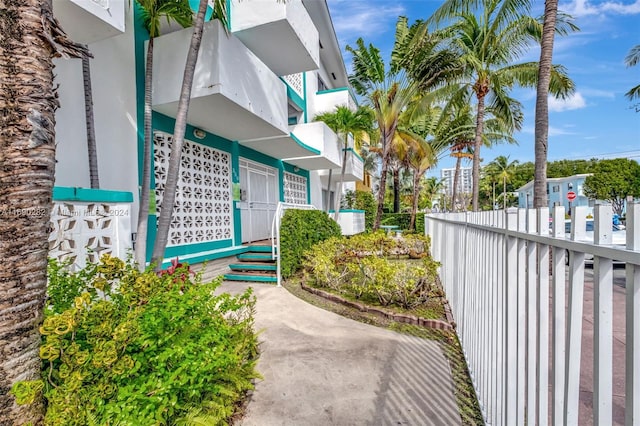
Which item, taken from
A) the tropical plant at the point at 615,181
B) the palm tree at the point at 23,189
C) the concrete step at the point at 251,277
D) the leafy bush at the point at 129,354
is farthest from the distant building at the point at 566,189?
the palm tree at the point at 23,189

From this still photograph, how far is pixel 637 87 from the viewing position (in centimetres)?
1555

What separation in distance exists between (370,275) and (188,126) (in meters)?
5.45

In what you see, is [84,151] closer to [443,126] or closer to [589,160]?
[443,126]

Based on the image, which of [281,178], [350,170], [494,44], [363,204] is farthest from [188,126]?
[363,204]

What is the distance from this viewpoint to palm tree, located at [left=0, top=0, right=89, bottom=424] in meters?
1.70

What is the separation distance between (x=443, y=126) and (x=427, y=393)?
18.0 m

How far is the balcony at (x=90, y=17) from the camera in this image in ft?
12.3

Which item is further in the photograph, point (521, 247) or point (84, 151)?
point (84, 151)

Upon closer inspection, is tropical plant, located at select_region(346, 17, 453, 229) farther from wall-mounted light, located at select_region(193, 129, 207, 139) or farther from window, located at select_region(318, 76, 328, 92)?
wall-mounted light, located at select_region(193, 129, 207, 139)

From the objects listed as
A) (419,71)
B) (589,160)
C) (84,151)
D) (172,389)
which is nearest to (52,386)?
(172,389)

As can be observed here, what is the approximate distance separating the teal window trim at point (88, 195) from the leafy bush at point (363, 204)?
58.8 feet

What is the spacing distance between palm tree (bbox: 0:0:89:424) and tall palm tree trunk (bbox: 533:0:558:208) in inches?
347

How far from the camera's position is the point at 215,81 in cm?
556

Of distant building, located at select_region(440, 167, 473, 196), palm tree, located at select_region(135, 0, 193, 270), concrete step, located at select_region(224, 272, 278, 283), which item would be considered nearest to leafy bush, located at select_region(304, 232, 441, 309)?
concrete step, located at select_region(224, 272, 278, 283)
